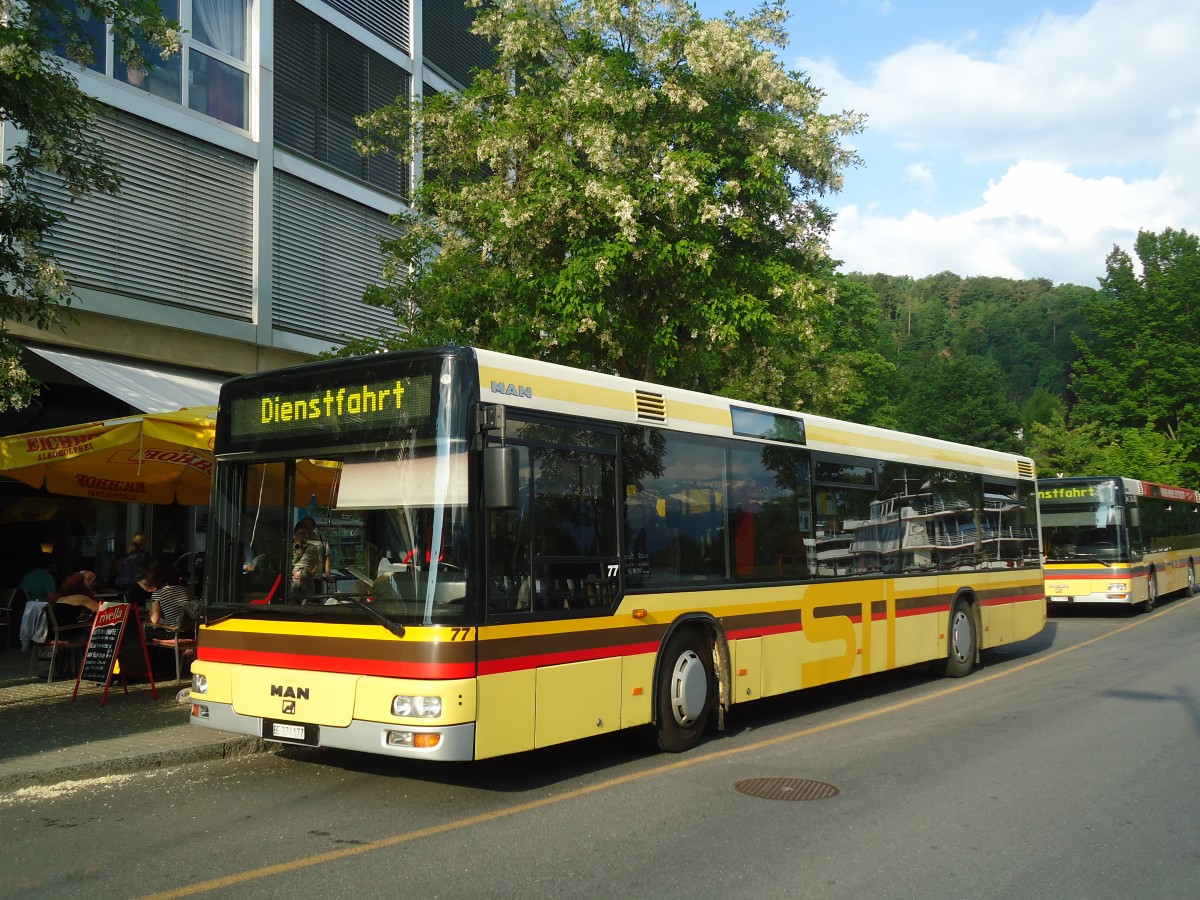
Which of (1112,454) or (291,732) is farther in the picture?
(1112,454)

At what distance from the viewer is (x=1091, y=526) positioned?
77.4 feet

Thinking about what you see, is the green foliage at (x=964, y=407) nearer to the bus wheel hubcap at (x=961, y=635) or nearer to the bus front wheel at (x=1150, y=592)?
the bus front wheel at (x=1150, y=592)

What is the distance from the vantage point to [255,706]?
7473 millimetres

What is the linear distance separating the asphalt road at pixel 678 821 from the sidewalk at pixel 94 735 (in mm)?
169

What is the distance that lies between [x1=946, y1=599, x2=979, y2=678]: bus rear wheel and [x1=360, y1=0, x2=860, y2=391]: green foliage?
4.50m

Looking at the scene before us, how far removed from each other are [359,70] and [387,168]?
2013 mm

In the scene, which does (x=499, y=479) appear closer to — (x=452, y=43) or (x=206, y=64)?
(x=206, y=64)

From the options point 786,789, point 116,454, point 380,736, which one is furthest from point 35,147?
point 786,789

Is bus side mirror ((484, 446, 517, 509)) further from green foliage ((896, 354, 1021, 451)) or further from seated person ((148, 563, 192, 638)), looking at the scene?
green foliage ((896, 354, 1021, 451))

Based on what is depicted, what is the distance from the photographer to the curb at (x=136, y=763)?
24.9ft

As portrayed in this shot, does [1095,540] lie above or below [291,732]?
above

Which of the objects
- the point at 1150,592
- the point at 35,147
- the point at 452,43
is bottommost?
the point at 1150,592

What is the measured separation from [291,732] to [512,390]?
107 inches

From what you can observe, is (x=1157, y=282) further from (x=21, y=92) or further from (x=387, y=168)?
(x=21, y=92)
